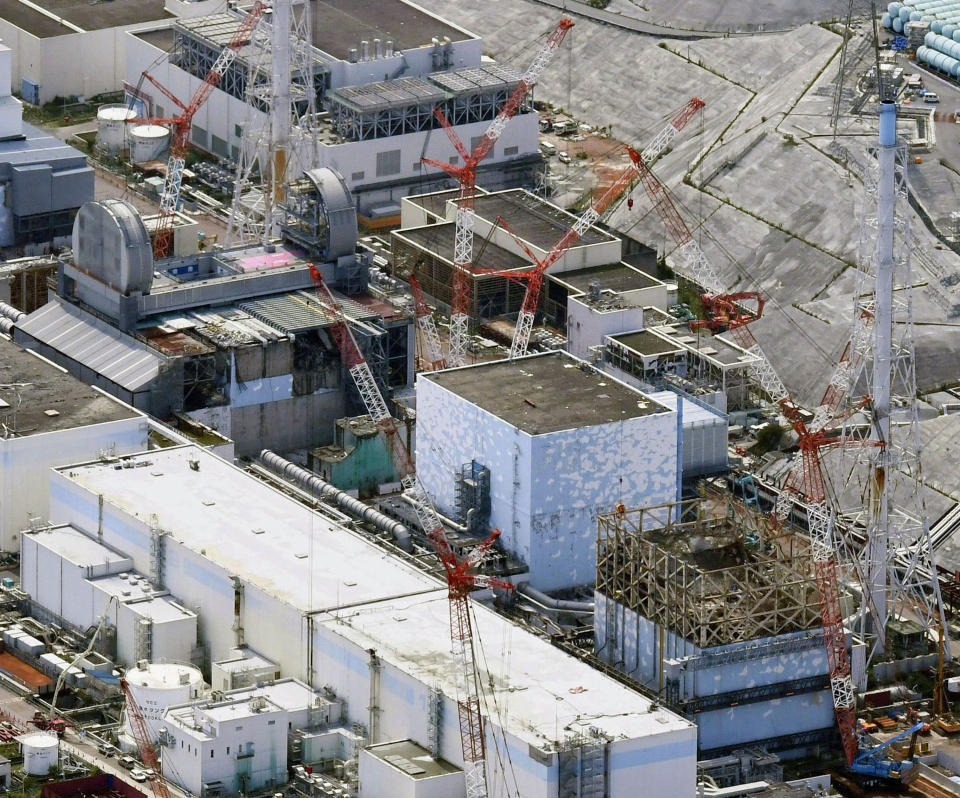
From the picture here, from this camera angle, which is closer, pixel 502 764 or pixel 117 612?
pixel 502 764

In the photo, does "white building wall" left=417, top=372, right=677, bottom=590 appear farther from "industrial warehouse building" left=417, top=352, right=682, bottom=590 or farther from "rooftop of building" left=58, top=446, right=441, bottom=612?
"rooftop of building" left=58, top=446, right=441, bottom=612

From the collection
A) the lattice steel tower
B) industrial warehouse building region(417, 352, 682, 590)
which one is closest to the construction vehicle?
the lattice steel tower

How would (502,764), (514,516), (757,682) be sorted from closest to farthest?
1. (502,764)
2. (757,682)
3. (514,516)

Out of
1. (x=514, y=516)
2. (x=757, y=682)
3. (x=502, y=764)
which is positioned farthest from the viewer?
(x=514, y=516)

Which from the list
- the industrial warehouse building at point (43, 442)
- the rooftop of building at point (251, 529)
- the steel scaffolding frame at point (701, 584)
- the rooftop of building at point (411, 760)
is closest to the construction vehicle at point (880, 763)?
the steel scaffolding frame at point (701, 584)

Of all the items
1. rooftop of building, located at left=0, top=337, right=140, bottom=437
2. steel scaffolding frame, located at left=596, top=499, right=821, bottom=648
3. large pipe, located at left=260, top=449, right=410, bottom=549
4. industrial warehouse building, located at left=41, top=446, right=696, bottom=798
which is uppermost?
steel scaffolding frame, located at left=596, top=499, right=821, bottom=648

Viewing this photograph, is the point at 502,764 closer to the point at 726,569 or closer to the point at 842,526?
the point at 726,569

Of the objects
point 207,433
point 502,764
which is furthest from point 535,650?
point 207,433
